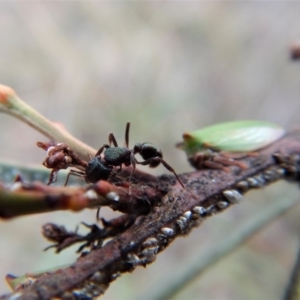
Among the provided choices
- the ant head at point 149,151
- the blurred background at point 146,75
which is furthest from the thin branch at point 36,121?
the blurred background at point 146,75

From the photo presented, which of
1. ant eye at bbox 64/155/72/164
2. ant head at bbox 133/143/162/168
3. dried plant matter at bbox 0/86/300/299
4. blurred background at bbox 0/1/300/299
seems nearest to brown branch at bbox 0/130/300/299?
dried plant matter at bbox 0/86/300/299

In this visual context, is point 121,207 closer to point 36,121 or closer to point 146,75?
point 36,121

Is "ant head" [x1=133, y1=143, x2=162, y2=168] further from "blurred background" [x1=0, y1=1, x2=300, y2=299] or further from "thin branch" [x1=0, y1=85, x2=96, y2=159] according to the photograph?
"blurred background" [x1=0, y1=1, x2=300, y2=299]

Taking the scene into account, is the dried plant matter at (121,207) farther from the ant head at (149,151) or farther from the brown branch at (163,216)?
the ant head at (149,151)

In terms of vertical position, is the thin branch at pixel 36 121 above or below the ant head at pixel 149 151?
above

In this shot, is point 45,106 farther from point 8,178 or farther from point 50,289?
point 50,289

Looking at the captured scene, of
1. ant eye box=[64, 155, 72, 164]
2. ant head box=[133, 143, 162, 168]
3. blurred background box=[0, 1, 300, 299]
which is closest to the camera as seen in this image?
ant eye box=[64, 155, 72, 164]

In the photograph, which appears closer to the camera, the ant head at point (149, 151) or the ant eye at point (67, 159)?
the ant eye at point (67, 159)
